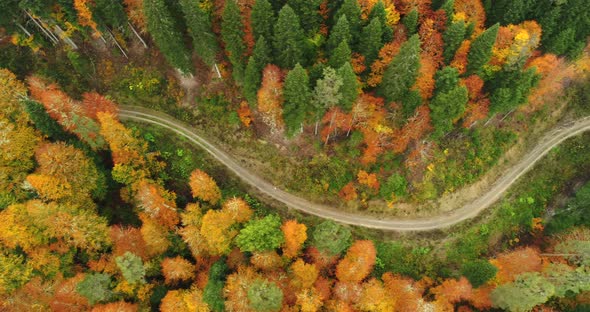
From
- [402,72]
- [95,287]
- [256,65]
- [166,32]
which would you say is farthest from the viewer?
[166,32]

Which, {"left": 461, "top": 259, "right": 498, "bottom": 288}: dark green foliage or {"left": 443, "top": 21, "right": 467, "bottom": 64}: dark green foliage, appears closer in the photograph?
{"left": 443, "top": 21, "right": 467, "bottom": 64}: dark green foliage

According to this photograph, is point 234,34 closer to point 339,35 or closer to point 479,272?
point 339,35

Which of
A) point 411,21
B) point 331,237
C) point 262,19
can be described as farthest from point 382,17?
point 331,237

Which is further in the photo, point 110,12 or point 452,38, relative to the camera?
point 110,12

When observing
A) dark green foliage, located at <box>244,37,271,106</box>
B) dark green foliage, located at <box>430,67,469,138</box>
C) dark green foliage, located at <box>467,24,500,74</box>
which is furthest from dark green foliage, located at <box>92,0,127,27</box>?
dark green foliage, located at <box>467,24,500,74</box>

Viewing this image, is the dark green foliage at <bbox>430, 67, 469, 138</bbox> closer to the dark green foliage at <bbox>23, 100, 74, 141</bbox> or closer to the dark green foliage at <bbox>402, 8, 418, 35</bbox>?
the dark green foliage at <bbox>402, 8, 418, 35</bbox>

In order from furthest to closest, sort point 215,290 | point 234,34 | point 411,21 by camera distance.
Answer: point 411,21, point 234,34, point 215,290
